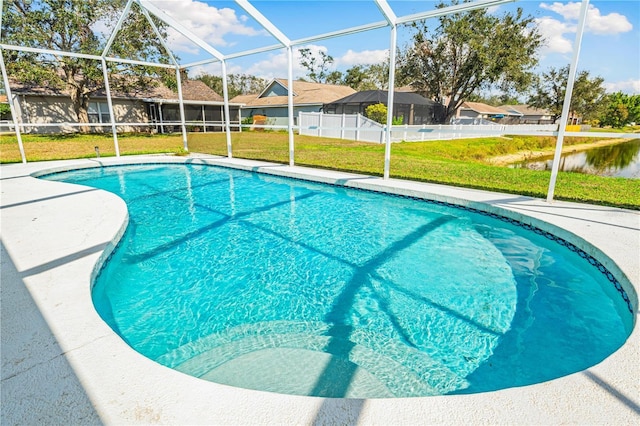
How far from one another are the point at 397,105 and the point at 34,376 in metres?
26.9

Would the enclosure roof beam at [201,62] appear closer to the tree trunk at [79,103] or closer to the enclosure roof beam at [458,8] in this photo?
the enclosure roof beam at [458,8]

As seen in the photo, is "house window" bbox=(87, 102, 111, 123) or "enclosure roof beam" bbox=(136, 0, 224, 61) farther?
"house window" bbox=(87, 102, 111, 123)

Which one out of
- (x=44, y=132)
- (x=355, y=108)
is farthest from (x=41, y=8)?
(x=355, y=108)

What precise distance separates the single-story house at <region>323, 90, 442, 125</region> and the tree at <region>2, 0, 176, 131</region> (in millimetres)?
11221

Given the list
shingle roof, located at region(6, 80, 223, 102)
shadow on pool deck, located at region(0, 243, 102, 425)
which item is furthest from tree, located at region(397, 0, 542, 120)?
shadow on pool deck, located at region(0, 243, 102, 425)

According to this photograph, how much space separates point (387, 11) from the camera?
5949 mm

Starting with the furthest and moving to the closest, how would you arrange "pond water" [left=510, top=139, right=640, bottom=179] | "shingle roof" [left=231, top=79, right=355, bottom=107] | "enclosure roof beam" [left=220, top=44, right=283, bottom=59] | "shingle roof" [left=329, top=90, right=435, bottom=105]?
1. "shingle roof" [left=231, top=79, right=355, bottom=107]
2. "shingle roof" [left=329, top=90, right=435, bottom=105]
3. "pond water" [left=510, top=139, right=640, bottom=179]
4. "enclosure roof beam" [left=220, top=44, right=283, bottom=59]

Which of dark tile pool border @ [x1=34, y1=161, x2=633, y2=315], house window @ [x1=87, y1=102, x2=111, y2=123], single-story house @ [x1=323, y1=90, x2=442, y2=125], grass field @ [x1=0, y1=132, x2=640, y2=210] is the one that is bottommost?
dark tile pool border @ [x1=34, y1=161, x2=633, y2=315]

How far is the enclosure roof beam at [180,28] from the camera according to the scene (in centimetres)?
802

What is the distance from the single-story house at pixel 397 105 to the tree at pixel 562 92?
1264 centimetres

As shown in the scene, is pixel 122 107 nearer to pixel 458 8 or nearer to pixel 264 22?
pixel 264 22

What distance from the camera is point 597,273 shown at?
3469 mm

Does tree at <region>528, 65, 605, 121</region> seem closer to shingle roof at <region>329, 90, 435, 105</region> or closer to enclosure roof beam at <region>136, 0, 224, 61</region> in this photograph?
shingle roof at <region>329, 90, 435, 105</region>

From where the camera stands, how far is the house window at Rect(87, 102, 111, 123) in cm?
1969
